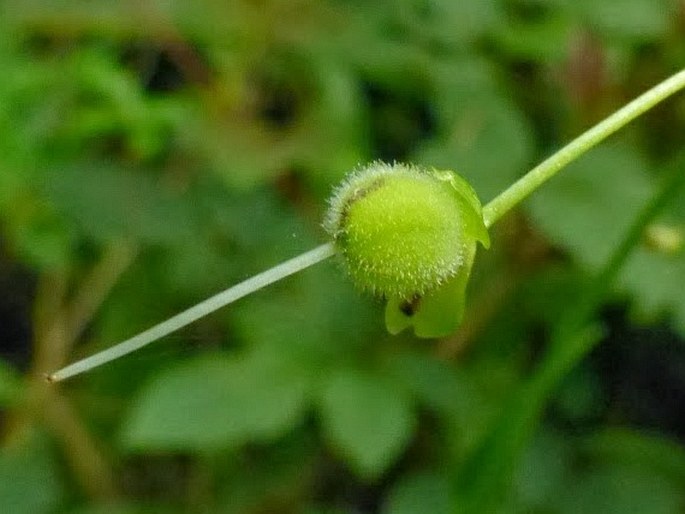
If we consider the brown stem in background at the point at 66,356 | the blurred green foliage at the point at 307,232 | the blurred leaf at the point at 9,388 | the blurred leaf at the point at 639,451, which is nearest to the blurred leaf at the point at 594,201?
the blurred green foliage at the point at 307,232

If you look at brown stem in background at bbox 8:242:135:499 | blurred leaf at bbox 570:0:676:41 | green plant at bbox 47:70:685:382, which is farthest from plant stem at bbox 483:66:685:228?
brown stem in background at bbox 8:242:135:499

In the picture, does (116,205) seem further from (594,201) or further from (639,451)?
(639,451)

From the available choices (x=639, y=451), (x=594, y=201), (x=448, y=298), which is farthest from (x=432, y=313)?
(x=639, y=451)

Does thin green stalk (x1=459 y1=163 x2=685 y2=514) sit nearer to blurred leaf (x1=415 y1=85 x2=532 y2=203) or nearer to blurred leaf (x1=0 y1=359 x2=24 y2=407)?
blurred leaf (x1=415 y1=85 x2=532 y2=203)

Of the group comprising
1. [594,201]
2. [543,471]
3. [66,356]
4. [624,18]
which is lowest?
[66,356]

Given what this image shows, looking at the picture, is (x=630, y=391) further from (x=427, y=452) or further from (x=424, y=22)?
(x=424, y=22)

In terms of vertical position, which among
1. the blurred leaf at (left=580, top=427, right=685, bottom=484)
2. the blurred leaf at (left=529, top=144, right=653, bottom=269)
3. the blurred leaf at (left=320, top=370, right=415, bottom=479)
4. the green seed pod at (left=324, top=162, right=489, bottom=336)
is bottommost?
the blurred leaf at (left=580, top=427, right=685, bottom=484)
